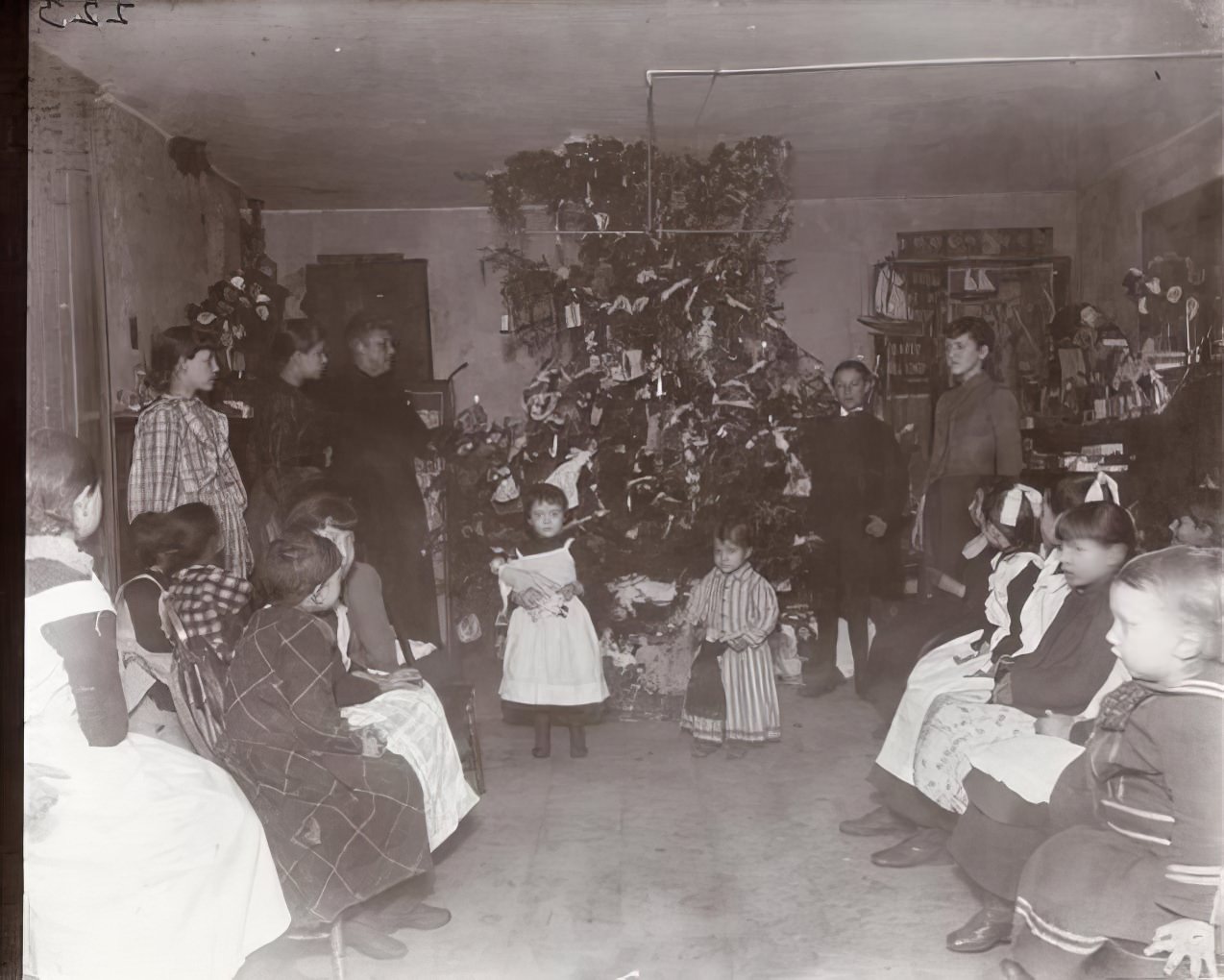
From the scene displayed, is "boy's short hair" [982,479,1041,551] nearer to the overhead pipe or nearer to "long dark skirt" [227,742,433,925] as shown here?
the overhead pipe

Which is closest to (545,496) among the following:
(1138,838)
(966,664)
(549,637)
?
(549,637)

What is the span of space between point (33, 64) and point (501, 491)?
1.75m

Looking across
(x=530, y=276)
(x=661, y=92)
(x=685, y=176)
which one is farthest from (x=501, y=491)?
(x=661, y=92)

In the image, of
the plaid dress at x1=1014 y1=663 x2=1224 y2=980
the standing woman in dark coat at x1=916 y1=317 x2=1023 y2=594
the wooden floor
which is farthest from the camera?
the standing woman in dark coat at x1=916 y1=317 x2=1023 y2=594

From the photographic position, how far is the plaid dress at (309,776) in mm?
2758

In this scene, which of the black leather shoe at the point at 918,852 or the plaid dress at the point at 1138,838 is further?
the black leather shoe at the point at 918,852

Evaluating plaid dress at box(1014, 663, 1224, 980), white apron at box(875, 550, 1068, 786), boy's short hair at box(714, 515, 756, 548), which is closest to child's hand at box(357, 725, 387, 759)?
boy's short hair at box(714, 515, 756, 548)

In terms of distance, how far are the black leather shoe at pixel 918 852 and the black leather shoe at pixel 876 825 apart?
0.11 feet

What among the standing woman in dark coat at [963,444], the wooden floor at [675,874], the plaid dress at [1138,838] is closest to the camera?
the plaid dress at [1138,838]

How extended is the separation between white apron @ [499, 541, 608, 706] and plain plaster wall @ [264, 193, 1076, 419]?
0.44m

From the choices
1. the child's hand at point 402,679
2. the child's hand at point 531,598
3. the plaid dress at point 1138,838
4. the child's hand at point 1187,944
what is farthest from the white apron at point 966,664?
the child's hand at point 402,679

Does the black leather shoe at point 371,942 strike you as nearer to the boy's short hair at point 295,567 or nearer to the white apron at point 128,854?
the white apron at point 128,854

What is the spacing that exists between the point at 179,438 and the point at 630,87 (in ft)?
5.15

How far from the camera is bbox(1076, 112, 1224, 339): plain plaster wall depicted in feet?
9.36
